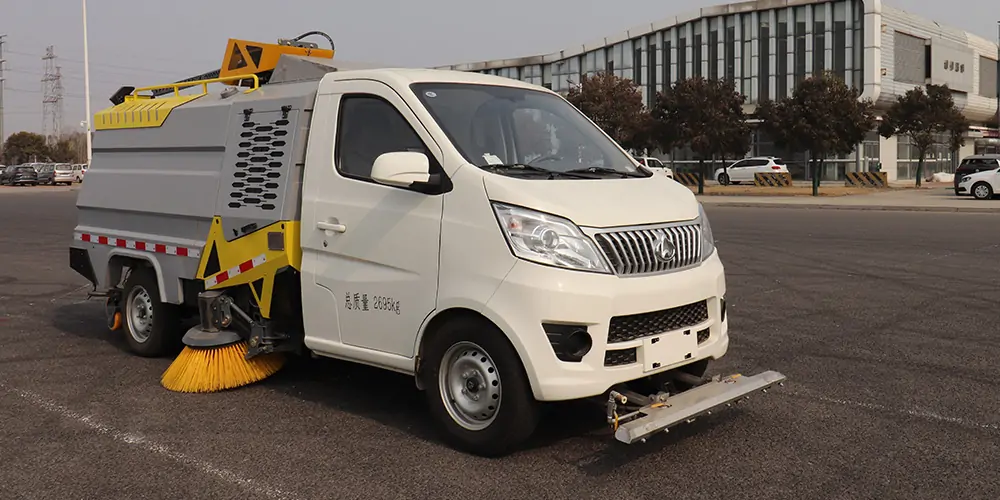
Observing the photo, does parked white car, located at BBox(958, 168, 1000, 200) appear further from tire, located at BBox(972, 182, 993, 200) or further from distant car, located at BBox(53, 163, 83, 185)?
distant car, located at BBox(53, 163, 83, 185)

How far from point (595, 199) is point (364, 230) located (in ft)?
4.59

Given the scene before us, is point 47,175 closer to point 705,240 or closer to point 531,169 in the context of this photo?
point 531,169

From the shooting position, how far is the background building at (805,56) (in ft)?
172

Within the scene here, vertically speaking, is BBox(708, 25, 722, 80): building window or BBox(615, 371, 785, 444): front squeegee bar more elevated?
BBox(708, 25, 722, 80): building window

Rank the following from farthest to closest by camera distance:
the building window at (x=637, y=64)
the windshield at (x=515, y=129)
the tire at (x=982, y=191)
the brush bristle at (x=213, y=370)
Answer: the building window at (x=637, y=64)
the tire at (x=982, y=191)
the brush bristle at (x=213, y=370)
the windshield at (x=515, y=129)

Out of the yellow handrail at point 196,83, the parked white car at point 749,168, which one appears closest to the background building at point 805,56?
the parked white car at point 749,168

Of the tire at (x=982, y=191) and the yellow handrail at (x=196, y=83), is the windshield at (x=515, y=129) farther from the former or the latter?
the tire at (x=982, y=191)

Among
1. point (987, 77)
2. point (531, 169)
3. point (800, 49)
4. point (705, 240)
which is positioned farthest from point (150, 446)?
point (987, 77)

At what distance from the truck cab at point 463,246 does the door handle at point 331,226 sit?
0.01m

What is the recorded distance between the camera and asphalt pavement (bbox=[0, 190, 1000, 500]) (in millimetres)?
4457

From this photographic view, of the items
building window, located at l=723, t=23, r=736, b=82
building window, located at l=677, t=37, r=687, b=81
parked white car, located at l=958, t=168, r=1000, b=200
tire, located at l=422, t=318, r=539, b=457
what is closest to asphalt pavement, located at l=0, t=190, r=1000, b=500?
tire, located at l=422, t=318, r=539, b=457

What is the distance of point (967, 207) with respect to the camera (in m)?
26.8

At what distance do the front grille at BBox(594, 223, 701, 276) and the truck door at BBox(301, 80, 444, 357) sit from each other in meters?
0.96

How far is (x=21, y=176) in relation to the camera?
61031 mm
